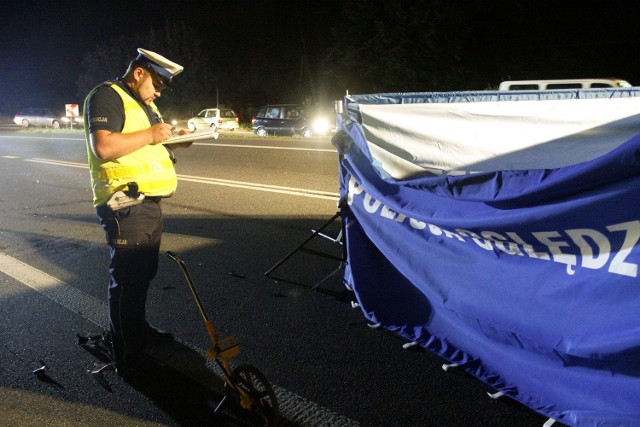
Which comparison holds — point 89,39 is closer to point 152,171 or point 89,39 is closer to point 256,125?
point 256,125

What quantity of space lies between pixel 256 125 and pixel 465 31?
13.5 m

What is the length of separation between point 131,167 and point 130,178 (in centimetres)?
7

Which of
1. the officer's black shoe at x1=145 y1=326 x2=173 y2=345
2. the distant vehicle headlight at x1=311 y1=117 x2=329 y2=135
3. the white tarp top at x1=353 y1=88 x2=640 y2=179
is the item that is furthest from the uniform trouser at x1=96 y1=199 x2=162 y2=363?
the distant vehicle headlight at x1=311 y1=117 x2=329 y2=135

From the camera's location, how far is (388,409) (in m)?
3.15

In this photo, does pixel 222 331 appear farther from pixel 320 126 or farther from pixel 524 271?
pixel 320 126

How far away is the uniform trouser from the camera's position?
3447 millimetres

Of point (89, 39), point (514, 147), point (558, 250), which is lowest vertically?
point (558, 250)

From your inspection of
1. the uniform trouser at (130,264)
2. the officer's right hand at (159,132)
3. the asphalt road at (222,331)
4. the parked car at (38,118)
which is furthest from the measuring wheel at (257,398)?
the parked car at (38,118)

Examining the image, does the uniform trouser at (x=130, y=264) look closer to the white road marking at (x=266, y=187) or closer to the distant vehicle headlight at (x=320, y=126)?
the white road marking at (x=266, y=187)

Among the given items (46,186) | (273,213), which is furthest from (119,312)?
(46,186)

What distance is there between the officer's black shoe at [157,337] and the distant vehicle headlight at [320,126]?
19.7 meters

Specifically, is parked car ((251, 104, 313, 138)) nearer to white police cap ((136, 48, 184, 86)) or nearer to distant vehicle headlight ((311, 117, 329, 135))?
distant vehicle headlight ((311, 117, 329, 135))

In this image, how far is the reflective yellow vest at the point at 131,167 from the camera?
11.1 feet

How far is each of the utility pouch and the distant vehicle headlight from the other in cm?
2014
